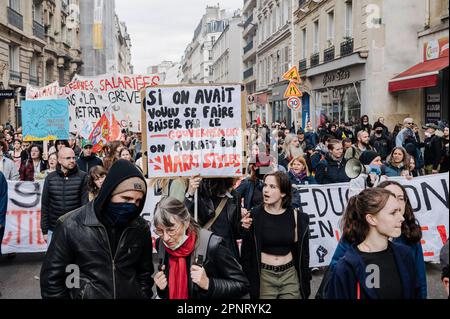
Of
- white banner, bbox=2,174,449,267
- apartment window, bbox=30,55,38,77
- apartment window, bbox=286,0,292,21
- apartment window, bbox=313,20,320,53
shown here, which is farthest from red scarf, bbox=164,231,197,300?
apartment window, bbox=286,0,292,21

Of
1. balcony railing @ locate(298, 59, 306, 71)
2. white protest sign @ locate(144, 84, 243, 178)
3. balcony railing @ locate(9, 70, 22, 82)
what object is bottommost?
white protest sign @ locate(144, 84, 243, 178)

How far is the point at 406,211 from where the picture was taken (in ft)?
12.4

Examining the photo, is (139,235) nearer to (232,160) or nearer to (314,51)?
(232,160)

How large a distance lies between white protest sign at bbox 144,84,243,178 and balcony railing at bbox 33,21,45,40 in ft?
94.4

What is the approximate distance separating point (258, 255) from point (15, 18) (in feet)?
85.2

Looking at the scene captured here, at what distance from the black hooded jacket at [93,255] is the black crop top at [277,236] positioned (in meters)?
1.45

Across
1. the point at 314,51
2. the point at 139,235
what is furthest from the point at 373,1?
the point at 139,235

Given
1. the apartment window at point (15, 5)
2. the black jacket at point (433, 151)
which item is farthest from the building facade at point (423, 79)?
the apartment window at point (15, 5)

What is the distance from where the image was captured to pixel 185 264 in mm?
3141

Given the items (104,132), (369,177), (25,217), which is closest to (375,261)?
(369,177)

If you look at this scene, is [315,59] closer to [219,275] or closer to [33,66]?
[33,66]

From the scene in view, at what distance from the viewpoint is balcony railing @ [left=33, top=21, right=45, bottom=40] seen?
30750 millimetres

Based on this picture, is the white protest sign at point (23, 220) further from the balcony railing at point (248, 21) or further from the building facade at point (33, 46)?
the balcony railing at point (248, 21)

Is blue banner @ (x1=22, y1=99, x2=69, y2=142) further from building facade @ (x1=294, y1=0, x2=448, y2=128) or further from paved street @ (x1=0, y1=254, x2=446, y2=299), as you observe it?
building facade @ (x1=294, y1=0, x2=448, y2=128)
